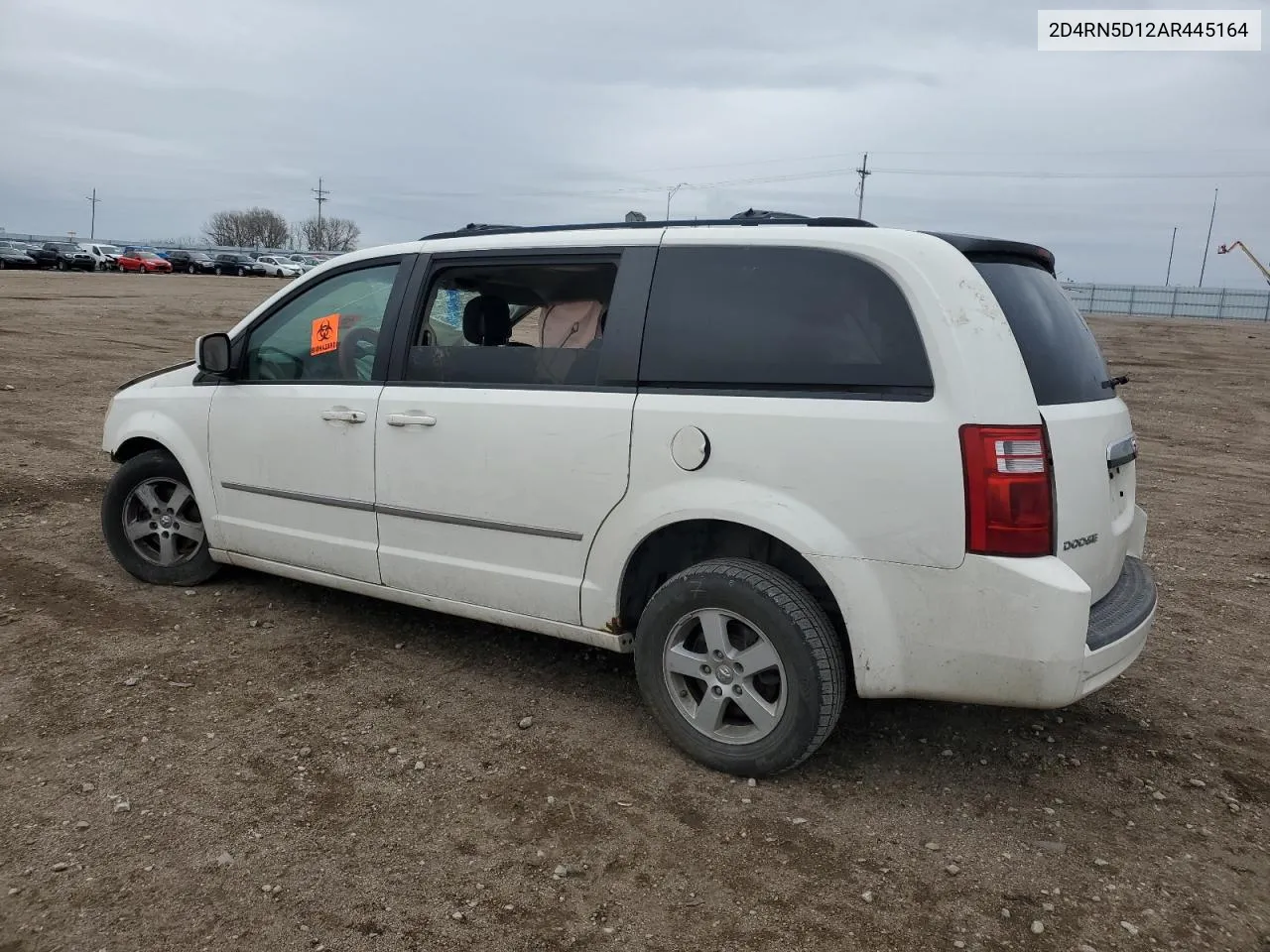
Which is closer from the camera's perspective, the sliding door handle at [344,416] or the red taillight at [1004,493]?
the red taillight at [1004,493]

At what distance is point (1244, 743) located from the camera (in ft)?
12.4

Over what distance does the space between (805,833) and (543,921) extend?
892mm

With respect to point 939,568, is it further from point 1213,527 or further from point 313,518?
point 1213,527

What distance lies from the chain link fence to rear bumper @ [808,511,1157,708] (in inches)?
2203

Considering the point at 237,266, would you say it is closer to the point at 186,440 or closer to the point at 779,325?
the point at 186,440

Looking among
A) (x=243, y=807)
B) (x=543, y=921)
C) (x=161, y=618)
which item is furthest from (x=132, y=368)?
(x=543, y=921)

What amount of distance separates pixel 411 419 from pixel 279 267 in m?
55.0

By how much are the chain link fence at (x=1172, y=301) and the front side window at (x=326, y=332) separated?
5541 cm

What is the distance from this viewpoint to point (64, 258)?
46.3m

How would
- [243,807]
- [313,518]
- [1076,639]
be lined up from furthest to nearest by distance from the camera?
[313,518], [243,807], [1076,639]

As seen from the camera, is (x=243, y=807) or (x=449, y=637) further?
(x=449, y=637)

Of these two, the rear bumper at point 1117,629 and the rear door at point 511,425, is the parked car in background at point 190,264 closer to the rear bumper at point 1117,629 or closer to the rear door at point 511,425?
the rear door at point 511,425

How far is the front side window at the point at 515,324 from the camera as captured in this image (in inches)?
150

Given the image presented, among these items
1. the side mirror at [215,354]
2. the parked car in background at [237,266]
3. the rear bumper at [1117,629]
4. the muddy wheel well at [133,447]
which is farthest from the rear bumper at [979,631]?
the parked car in background at [237,266]
